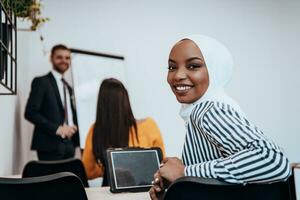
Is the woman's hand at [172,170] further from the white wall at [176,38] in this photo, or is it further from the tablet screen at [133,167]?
the white wall at [176,38]

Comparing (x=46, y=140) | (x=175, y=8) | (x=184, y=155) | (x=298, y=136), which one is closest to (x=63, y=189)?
(x=184, y=155)

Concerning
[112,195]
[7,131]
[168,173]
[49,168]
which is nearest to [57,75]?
[7,131]

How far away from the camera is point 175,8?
4426mm

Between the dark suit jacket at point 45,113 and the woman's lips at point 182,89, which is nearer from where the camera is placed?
the woman's lips at point 182,89

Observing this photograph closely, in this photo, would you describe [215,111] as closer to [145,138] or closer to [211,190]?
[211,190]

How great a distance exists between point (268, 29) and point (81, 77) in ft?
7.16

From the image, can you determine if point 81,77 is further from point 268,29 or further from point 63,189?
point 63,189

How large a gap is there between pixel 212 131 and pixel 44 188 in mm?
475

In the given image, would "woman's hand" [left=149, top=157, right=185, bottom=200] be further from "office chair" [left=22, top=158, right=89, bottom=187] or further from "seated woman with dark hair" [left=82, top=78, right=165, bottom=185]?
"seated woman with dark hair" [left=82, top=78, right=165, bottom=185]

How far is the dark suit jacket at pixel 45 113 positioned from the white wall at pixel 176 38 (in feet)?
1.05

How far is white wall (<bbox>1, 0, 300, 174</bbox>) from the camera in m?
4.15

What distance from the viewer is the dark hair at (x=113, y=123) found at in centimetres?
313

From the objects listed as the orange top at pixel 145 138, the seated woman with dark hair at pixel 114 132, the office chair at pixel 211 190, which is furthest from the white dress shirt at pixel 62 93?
the office chair at pixel 211 190

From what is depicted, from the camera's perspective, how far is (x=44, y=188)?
3.60ft
